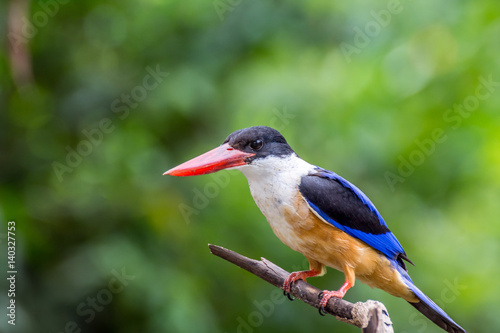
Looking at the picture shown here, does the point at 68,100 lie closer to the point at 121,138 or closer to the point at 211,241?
the point at 121,138

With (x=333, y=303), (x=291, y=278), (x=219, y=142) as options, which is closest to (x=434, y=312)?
(x=333, y=303)

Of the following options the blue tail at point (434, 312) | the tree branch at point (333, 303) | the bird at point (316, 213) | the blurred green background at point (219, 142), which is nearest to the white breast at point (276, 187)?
the bird at point (316, 213)

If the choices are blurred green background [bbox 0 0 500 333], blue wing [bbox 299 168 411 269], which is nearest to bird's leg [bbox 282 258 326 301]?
blue wing [bbox 299 168 411 269]

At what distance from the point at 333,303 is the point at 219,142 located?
1814 millimetres

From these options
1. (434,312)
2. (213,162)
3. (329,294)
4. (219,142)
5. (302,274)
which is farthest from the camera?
(219,142)

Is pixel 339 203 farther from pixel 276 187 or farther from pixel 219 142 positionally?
pixel 219 142

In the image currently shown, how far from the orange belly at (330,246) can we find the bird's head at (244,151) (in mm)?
191

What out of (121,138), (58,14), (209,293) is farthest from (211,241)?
(58,14)

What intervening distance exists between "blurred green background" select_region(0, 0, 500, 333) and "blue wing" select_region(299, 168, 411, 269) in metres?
1.09

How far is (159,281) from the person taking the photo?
349 cm

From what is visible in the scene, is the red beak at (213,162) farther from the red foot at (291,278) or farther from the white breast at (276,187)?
the red foot at (291,278)

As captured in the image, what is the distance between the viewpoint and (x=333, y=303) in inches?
80.7

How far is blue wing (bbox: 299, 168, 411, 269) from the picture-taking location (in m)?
2.14

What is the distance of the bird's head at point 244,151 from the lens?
1.96m
